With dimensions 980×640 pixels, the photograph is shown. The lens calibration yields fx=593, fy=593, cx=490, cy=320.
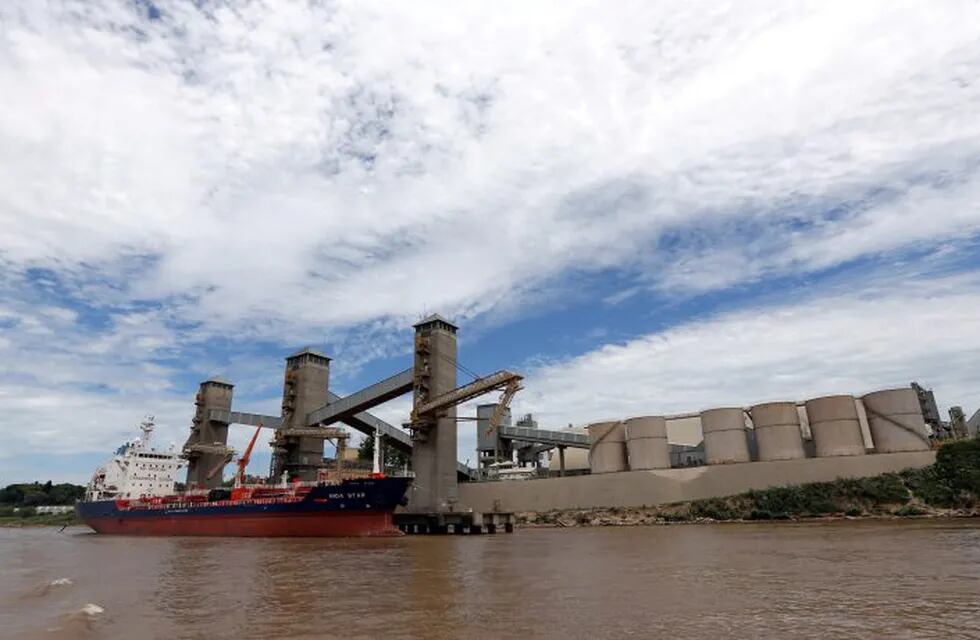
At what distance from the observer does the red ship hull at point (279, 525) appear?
39812mm

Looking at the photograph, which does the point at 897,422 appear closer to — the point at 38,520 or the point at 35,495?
the point at 38,520

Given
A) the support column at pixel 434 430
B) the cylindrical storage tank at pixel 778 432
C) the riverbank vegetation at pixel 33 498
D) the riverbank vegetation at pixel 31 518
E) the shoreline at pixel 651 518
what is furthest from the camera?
the riverbank vegetation at pixel 33 498

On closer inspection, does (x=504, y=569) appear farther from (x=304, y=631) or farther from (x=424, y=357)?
(x=424, y=357)

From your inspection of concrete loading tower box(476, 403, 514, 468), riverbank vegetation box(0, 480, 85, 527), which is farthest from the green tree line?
concrete loading tower box(476, 403, 514, 468)

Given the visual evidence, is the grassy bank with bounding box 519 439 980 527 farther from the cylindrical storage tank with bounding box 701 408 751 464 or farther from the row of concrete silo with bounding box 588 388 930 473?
the cylindrical storage tank with bounding box 701 408 751 464

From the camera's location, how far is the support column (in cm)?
4678

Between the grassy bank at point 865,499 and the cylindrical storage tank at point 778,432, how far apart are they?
4.98m

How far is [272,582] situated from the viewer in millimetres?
17266

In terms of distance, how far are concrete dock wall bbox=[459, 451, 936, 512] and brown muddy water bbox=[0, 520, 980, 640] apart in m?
22.8

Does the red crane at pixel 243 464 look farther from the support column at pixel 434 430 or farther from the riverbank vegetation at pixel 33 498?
the riverbank vegetation at pixel 33 498

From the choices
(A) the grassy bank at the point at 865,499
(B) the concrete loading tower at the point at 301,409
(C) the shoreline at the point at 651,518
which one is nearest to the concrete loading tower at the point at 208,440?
(B) the concrete loading tower at the point at 301,409

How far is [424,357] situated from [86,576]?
3091 cm

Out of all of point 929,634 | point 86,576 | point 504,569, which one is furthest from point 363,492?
point 929,634

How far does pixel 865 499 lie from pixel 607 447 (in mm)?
22255
